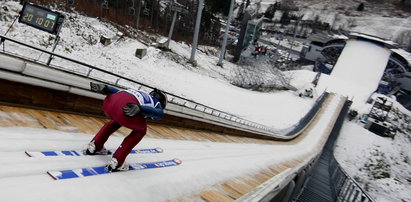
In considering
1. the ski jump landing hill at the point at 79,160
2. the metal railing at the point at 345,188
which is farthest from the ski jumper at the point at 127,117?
the metal railing at the point at 345,188

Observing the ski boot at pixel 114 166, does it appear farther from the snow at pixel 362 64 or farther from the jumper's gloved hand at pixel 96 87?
the snow at pixel 362 64

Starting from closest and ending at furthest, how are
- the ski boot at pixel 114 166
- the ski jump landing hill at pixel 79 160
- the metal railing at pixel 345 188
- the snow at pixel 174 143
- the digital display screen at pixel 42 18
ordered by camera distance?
the ski jump landing hill at pixel 79 160
the snow at pixel 174 143
the ski boot at pixel 114 166
the digital display screen at pixel 42 18
the metal railing at pixel 345 188

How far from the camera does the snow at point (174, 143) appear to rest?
366cm

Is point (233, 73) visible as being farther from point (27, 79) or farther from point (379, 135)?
point (27, 79)

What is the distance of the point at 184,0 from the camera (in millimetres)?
59375

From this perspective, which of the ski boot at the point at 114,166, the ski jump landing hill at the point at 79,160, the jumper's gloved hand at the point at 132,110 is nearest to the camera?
the ski jump landing hill at the point at 79,160

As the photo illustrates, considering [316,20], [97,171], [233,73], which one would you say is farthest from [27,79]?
[316,20]

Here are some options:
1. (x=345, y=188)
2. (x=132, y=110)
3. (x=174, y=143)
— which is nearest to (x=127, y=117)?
(x=132, y=110)

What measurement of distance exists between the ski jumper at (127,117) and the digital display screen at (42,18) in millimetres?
5105

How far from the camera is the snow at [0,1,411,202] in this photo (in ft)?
12.0

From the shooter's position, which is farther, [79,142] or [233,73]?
[233,73]

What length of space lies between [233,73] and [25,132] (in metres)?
36.1

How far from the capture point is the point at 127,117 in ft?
13.8

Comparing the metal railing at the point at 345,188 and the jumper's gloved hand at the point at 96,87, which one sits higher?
the jumper's gloved hand at the point at 96,87
